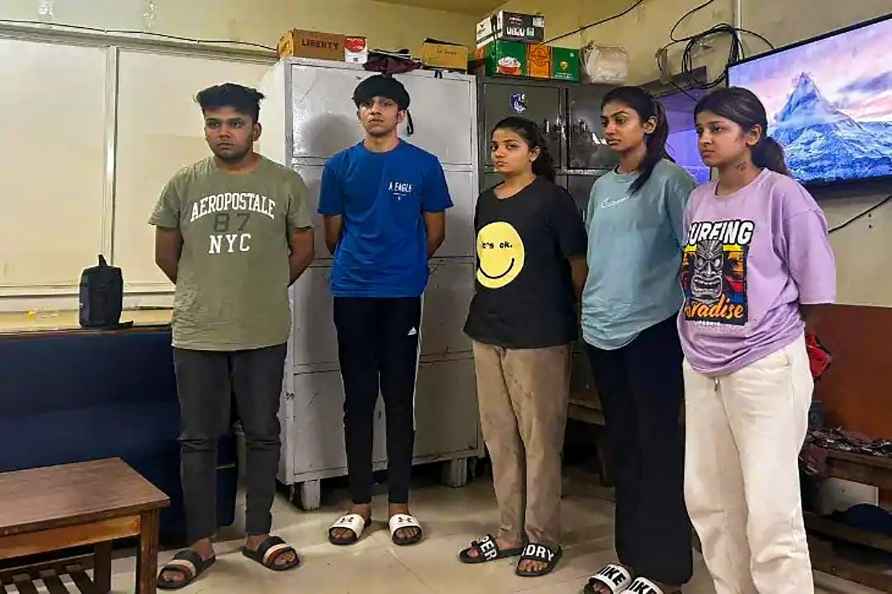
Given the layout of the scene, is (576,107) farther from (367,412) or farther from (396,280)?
(367,412)

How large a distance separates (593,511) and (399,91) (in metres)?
1.75

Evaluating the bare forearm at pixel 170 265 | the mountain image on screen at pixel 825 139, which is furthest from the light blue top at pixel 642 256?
the bare forearm at pixel 170 265

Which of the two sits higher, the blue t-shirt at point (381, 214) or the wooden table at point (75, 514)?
the blue t-shirt at point (381, 214)

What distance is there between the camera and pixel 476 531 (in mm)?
2775

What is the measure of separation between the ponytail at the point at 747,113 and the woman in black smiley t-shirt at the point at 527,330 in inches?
23.8

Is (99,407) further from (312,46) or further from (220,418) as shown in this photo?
(312,46)

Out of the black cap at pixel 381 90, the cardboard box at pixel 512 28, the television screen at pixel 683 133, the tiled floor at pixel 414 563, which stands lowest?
the tiled floor at pixel 414 563

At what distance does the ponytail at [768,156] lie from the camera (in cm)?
184

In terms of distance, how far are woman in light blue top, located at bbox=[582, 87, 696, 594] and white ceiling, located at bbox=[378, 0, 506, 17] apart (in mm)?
2612

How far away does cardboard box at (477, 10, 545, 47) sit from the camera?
11.3 ft

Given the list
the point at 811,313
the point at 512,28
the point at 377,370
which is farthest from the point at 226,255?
the point at 512,28

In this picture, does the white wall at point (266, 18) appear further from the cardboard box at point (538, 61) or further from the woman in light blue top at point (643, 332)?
the woman in light blue top at point (643, 332)

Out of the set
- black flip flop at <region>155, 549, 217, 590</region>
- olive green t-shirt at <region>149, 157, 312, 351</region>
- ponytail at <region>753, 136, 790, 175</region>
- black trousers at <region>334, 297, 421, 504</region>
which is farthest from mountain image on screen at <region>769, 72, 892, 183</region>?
black flip flop at <region>155, 549, 217, 590</region>

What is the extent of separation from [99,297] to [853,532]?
8.54 feet
